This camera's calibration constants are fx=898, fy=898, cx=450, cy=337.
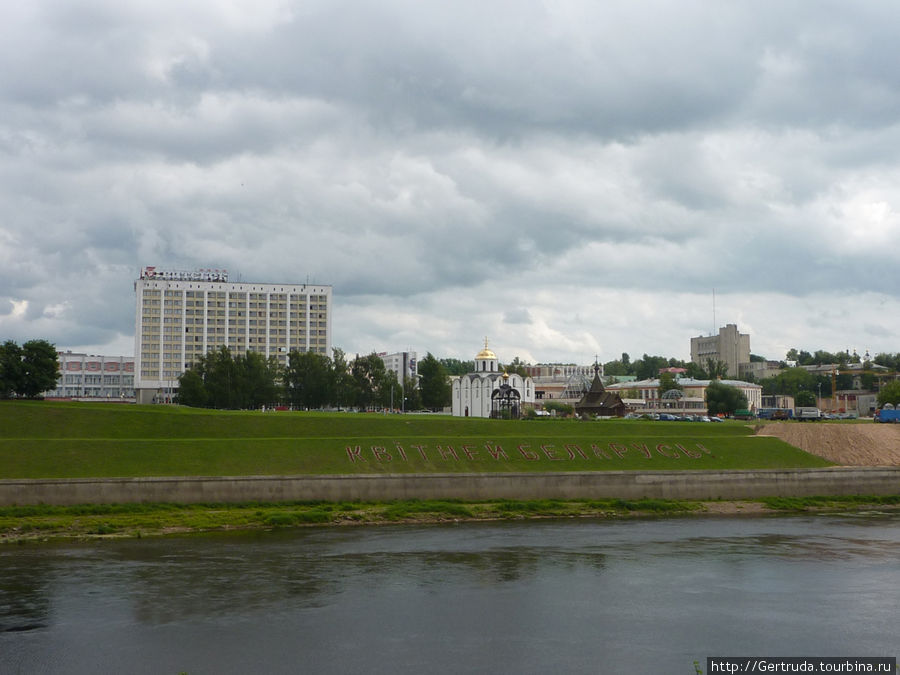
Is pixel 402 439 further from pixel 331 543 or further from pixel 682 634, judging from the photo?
pixel 682 634

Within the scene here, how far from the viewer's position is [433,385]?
145875mm

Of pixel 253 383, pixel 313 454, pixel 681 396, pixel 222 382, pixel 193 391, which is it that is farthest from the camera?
pixel 681 396

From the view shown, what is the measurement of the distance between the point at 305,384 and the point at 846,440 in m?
72.5

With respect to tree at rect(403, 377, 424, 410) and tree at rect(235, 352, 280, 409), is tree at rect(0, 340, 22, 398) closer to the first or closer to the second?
tree at rect(235, 352, 280, 409)

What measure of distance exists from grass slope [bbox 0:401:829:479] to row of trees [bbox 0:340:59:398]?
8556 mm

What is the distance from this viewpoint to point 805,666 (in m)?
25.2

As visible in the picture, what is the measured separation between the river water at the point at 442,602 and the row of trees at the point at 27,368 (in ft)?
122

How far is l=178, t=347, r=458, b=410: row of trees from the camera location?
110 metres

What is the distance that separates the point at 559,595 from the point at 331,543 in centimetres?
1450

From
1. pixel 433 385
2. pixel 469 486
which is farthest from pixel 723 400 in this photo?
pixel 469 486

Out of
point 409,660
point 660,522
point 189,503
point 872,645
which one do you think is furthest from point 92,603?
point 660,522

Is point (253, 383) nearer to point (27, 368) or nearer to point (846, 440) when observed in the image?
point (27, 368)

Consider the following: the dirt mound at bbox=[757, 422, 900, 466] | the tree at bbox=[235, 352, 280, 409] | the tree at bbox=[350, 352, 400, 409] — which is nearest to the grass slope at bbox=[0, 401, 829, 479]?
the dirt mound at bbox=[757, 422, 900, 466]

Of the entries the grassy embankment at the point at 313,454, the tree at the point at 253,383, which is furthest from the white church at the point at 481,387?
the grassy embankment at the point at 313,454
